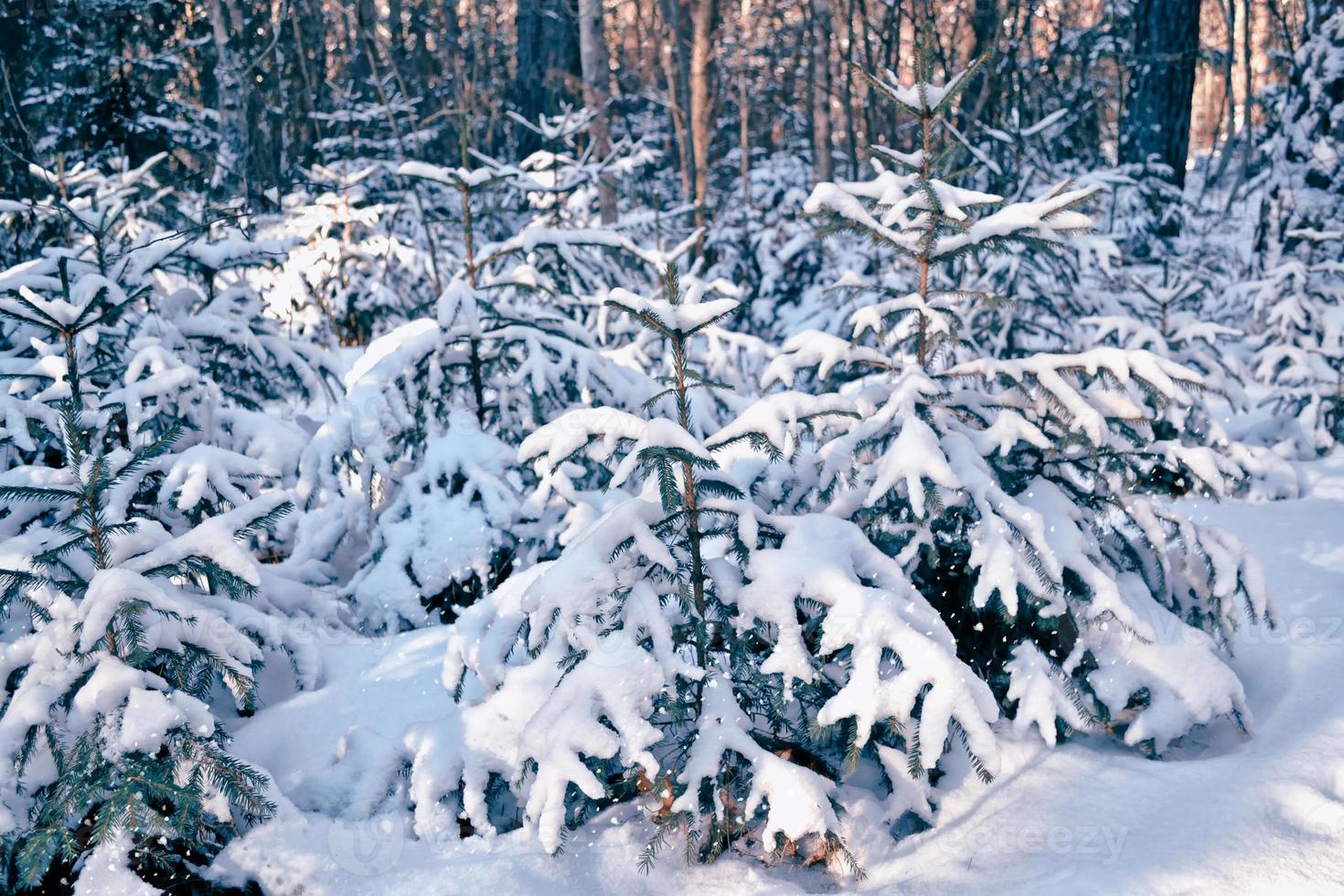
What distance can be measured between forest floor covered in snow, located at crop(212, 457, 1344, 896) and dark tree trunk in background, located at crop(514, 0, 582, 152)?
12408mm

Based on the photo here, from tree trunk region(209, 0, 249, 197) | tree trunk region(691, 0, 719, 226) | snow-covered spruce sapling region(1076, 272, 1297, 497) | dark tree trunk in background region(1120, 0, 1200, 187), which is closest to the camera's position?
snow-covered spruce sapling region(1076, 272, 1297, 497)

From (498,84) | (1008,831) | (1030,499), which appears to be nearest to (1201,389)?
(1030,499)

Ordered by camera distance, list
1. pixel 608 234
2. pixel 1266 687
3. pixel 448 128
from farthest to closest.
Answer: pixel 448 128 < pixel 608 234 < pixel 1266 687

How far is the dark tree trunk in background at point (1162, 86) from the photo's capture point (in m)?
9.36

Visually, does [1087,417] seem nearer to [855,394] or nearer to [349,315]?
[855,394]

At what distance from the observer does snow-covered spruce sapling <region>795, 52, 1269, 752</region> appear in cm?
251

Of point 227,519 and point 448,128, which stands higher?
point 448,128

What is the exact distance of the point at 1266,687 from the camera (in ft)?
9.75

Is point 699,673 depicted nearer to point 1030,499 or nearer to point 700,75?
point 1030,499

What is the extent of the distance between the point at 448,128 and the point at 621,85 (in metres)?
7.75

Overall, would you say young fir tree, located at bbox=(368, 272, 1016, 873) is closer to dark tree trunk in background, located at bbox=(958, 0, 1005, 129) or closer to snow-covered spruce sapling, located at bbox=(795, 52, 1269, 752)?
snow-covered spruce sapling, located at bbox=(795, 52, 1269, 752)

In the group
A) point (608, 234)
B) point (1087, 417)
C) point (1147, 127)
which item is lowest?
point (1087, 417)

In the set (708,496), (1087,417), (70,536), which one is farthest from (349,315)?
(1087,417)

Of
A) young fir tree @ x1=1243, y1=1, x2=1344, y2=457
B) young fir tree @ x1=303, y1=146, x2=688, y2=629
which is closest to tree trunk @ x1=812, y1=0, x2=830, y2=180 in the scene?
young fir tree @ x1=1243, y1=1, x2=1344, y2=457
